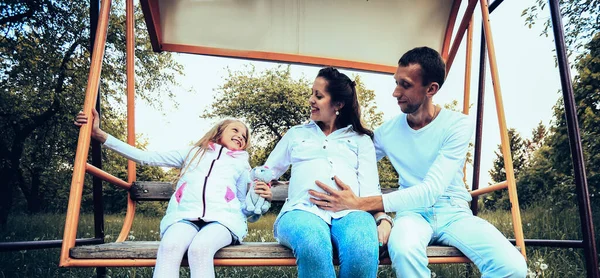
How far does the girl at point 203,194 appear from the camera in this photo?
204 cm

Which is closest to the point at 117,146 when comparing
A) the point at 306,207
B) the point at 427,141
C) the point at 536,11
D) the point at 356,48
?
the point at 306,207

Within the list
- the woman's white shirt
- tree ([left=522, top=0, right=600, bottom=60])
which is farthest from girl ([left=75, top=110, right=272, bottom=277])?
tree ([left=522, top=0, right=600, bottom=60])

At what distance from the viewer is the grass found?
3969 mm

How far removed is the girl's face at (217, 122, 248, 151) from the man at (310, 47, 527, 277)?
720 mm

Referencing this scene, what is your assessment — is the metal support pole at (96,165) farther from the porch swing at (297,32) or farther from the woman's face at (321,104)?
the woman's face at (321,104)

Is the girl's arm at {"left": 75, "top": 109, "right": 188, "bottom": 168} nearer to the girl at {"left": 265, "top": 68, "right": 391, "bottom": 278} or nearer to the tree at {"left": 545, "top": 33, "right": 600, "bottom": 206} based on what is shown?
the girl at {"left": 265, "top": 68, "right": 391, "bottom": 278}

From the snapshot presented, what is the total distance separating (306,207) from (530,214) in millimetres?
5337

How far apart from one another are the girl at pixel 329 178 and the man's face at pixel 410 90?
29 centimetres

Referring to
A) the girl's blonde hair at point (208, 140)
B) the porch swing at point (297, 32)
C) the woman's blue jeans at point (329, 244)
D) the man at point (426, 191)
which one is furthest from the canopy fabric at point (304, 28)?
the woman's blue jeans at point (329, 244)

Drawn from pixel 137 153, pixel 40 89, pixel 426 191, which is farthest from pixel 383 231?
pixel 40 89

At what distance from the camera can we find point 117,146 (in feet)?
8.41

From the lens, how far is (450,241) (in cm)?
225

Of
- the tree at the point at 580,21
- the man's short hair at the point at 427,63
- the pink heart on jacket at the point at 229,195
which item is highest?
the tree at the point at 580,21

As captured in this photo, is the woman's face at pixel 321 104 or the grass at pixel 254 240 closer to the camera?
the woman's face at pixel 321 104
